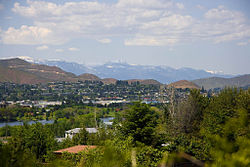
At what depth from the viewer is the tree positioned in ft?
64.3

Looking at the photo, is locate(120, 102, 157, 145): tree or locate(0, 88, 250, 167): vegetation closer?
locate(0, 88, 250, 167): vegetation

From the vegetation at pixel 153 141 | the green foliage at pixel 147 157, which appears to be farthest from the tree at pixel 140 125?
the green foliage at pixel 147 157

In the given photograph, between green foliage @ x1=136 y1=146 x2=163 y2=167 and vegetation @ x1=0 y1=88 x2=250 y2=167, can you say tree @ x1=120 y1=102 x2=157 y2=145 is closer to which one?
vegetation @ x1=0 y1=88 x2=250 y2=167

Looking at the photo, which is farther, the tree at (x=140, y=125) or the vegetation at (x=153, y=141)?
the tree at (x=140, y=125)

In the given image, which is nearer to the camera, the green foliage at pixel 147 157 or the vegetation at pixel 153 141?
the vegetation at pixel 153 141

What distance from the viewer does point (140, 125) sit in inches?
788

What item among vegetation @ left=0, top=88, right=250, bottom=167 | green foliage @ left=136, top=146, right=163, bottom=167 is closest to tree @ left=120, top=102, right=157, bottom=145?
vegetation @ left=0, top=88, right=250, bottom=167

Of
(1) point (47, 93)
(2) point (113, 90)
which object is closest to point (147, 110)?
(1) point (47, 93)

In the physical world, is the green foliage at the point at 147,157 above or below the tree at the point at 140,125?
below

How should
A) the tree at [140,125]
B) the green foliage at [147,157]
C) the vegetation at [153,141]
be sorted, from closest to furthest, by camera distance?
1. the vegetation at [153,141]
2. the green foliage at [147,157]
3. the tree at [140,125]

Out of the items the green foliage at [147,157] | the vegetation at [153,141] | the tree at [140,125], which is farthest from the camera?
the tree at [140,125]

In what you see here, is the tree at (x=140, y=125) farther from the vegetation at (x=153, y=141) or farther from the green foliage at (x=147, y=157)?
the green foliage at (x=147, y=157)

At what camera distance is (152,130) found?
64.6 ft

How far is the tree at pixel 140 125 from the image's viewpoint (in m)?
19.6
